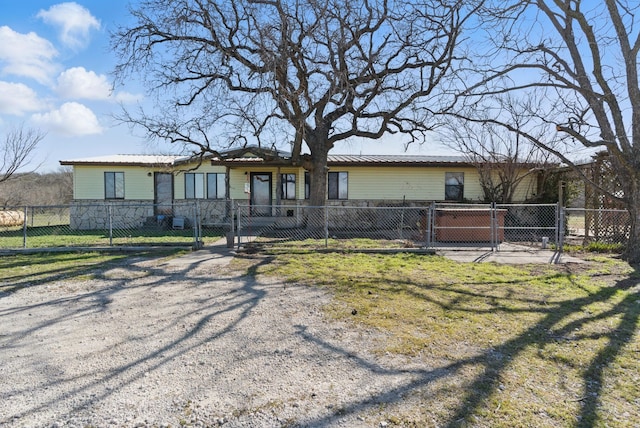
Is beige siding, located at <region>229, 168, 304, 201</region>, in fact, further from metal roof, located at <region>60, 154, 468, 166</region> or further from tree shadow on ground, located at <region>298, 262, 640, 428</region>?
tree shadow on ground, located at <region>298, 262, 640, 428</region>

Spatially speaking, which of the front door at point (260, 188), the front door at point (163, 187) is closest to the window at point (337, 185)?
the front door at point (260, 188)

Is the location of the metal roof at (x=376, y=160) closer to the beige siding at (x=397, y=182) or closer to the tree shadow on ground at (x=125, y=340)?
the beige siding at (x=397, y=182)

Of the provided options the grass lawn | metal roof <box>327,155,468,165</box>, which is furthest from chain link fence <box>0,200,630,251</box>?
the grass lawn

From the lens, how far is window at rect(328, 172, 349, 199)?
17469 millimetres

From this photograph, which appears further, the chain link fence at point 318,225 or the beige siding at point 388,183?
the beige siding at point 388,183

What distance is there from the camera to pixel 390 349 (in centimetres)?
350

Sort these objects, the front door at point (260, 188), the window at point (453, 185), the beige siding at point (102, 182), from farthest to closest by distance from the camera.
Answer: the front door at point (260, 188), the beige siding at point (102, 182), the window at point (453, 185)

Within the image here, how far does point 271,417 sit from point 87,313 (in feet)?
11.5

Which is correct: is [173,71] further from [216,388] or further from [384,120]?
[216,388]

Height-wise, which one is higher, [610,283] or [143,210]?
[143,210]

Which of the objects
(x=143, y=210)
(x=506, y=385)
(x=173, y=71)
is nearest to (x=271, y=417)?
(x=506, y=385)

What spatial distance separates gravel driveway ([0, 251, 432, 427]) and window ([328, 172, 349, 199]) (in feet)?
40.0

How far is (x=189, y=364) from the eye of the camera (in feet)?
10.5

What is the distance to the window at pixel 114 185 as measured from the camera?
18.0 meters
